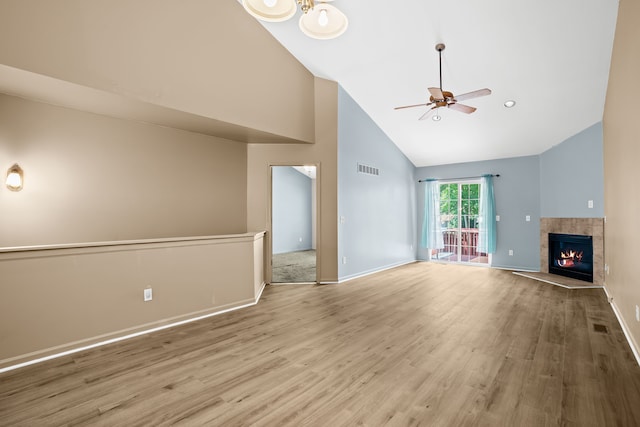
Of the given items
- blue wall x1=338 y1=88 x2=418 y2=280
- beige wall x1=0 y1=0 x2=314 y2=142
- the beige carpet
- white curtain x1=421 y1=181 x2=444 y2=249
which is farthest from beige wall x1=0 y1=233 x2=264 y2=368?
white curtain x1=421 y1=181 x2=444 y2=249

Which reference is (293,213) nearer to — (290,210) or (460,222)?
(290,210)

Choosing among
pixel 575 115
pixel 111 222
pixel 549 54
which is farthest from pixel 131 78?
pixel 575 115

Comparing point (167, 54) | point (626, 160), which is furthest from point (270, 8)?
point (626, 160)

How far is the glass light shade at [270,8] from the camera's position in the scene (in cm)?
247

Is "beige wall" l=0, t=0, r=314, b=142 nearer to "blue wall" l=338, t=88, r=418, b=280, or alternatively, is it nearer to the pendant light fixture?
"blue wall" l=338, t=88, r=418, b=280

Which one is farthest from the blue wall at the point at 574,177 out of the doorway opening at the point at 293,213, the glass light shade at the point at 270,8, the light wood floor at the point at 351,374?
the glass light shade at the point at 270,8

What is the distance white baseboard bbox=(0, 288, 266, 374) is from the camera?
258 centimetres

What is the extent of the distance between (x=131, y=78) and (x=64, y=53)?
1.75 ft

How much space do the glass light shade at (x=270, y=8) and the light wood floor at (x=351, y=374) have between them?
283 centimetres

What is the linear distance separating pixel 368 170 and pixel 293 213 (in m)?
4.42

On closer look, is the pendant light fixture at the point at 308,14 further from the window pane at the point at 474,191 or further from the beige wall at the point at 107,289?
the window pane at the point at 474,191

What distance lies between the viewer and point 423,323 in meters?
3.48

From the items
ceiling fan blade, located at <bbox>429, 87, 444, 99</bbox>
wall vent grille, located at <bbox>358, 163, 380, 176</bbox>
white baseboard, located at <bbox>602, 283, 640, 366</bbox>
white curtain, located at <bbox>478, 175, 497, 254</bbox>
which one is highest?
ceiling fan blade, located at <bbox>429, 87, 444, 99</bbox>

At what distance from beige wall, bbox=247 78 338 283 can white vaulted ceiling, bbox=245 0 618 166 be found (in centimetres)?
53
